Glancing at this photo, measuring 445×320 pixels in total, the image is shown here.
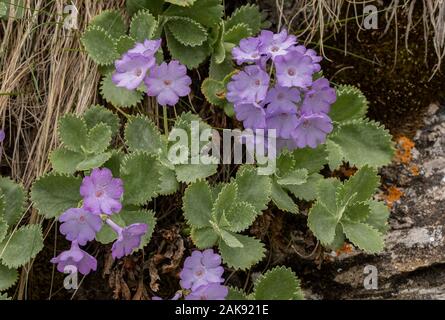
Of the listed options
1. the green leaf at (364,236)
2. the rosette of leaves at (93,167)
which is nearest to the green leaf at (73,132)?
the rosette of leaves at (93,167)

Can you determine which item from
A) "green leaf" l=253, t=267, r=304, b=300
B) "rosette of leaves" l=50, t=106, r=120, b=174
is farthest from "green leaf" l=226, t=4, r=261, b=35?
"green leaf" l=253, t=267, r=304, b=300

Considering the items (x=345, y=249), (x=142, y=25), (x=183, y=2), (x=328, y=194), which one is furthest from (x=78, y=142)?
(x=345, y=249)

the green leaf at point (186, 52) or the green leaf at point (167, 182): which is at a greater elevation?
the green leaf at point (186, 52)

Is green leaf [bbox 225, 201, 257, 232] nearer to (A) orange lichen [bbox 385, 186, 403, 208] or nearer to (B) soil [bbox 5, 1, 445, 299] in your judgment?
(B) soil [bbox 5, 1, 445, 299]

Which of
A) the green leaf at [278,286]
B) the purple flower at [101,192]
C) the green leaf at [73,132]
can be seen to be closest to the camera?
the purple flower at [101,192]

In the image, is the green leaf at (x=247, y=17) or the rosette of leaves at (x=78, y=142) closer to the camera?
the rosette of leaves at (x=78, y=142)

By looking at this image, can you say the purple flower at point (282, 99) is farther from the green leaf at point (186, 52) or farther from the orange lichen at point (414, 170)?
the orange lichen at point (414, 170)
